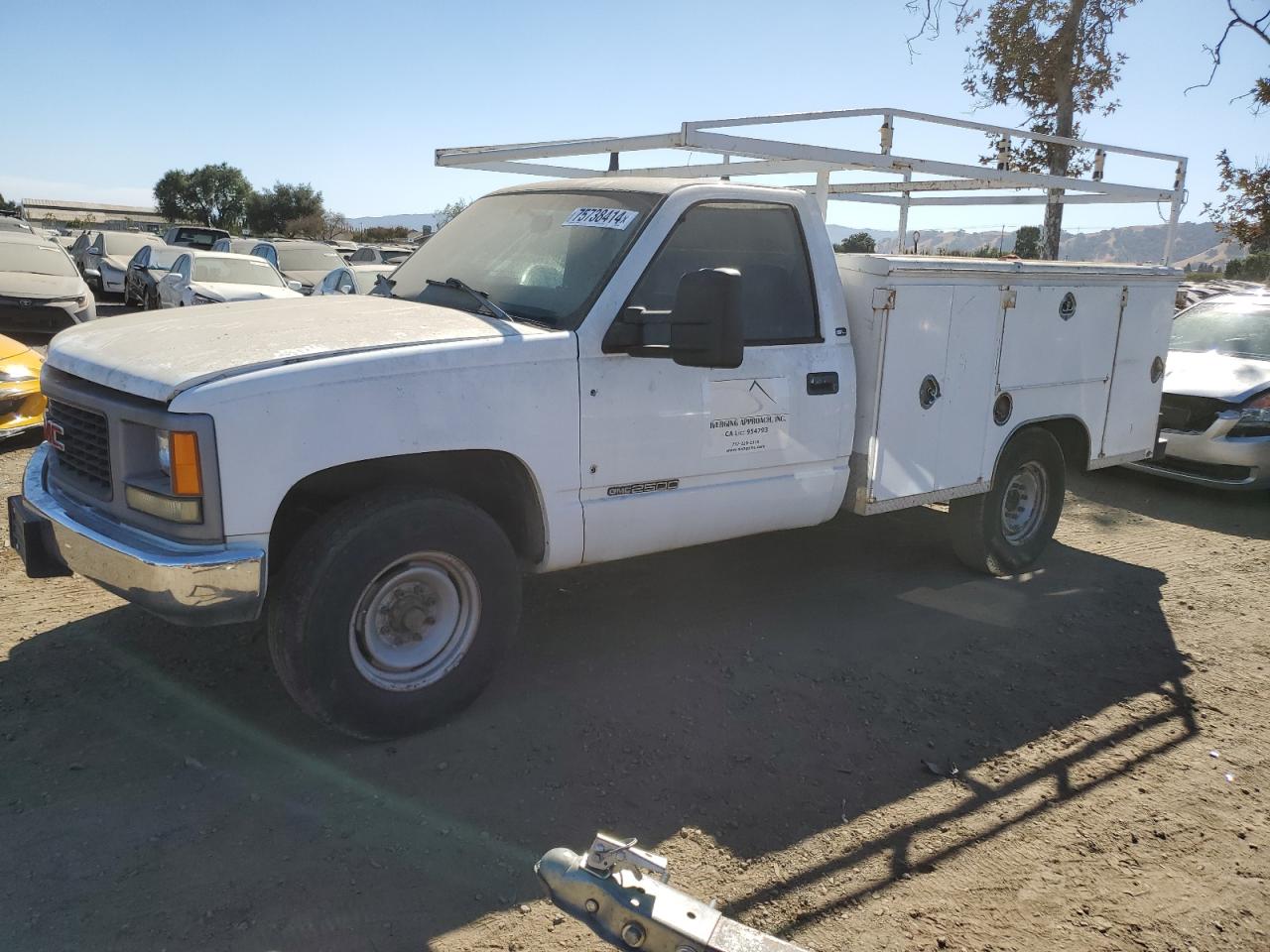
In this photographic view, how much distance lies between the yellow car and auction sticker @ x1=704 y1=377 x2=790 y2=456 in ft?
18.5

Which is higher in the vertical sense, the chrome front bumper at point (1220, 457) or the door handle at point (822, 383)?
the door handle at point (822, 383)

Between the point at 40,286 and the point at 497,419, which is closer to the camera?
the point at 497,419

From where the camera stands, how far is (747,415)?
4.47 meters

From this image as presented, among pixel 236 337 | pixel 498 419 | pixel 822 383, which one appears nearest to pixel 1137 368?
pixel 822 383

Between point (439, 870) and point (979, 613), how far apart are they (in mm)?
3516

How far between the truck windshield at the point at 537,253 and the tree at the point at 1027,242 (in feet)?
34.5

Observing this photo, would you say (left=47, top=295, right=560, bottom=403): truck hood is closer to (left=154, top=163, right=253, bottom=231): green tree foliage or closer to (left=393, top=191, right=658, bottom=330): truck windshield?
(left=393, top=191, right=658, bottom=330): truck windshield

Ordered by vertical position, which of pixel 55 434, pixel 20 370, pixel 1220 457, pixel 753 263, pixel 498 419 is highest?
pixel 753 263

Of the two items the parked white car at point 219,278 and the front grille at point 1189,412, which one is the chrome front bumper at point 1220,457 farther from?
the parked white car at point 219,278

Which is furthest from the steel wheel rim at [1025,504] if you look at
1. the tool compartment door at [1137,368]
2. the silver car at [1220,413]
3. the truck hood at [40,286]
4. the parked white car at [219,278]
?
the truck hood at [40,286]

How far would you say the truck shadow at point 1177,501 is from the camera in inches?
310

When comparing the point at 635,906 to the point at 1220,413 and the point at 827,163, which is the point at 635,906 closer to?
the point at 827,163

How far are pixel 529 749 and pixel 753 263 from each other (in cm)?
237

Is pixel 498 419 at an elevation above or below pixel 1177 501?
above
